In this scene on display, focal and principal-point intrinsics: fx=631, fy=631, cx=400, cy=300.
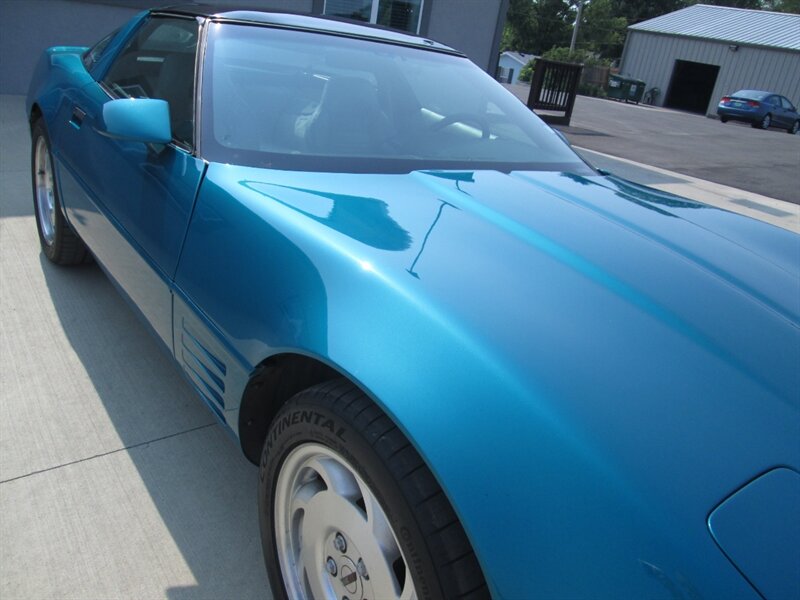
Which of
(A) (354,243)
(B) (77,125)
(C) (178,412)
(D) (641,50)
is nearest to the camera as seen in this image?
(A) (354,243)

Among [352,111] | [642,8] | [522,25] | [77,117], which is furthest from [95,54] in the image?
[642,8]

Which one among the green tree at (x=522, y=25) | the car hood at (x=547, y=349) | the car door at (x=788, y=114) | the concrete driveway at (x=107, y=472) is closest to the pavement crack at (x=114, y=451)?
the concrete driveway at (x=107, y=472)

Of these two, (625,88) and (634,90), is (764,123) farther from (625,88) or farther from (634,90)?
(625,88)

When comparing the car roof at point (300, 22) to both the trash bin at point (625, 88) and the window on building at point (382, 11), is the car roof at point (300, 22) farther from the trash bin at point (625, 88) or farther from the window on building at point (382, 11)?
the trash bin at point (625, 88)

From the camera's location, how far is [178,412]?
2471mm

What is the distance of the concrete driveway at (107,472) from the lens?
1760mm

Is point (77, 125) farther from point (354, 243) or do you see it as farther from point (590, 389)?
point (590, 389)

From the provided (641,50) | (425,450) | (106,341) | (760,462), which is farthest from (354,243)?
(641,50)


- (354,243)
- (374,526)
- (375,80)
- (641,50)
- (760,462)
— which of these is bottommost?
(374,526)

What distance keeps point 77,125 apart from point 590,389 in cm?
260

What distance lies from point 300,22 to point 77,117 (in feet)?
3.60

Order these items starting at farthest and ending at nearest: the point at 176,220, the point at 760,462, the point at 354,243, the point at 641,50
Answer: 1. the point at 641,50
2. the point at 176,220
3. the point at 354,243
4. the point at 760,462

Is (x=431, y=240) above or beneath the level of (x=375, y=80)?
beneath

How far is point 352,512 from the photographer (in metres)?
1.30
